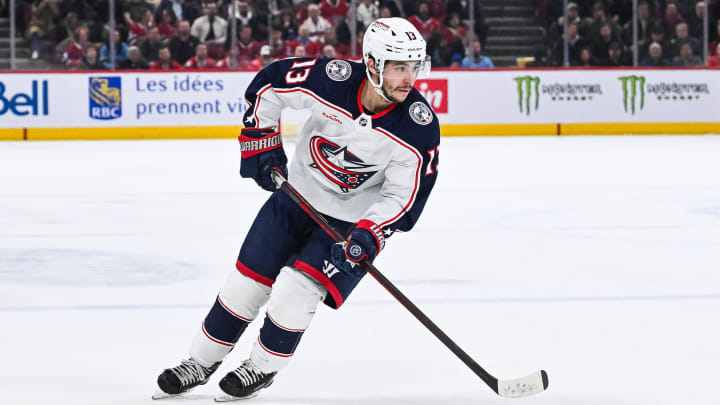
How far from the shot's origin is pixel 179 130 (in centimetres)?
1182

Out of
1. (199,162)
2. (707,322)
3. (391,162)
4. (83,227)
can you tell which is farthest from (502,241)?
(199,162)

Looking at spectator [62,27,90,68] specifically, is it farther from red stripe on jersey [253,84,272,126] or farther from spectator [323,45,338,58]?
red stripe on jersey [253,84,272,126]

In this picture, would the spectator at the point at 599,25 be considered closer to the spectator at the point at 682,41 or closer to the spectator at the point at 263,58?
the spectator at the point at 682,41

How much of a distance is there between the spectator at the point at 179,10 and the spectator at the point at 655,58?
5.07 metres

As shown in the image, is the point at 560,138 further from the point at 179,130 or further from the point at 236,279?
the point at 236,279

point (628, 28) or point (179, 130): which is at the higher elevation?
point (628, 28)

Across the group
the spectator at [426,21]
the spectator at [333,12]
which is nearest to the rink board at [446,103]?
the spectator at [426,21]

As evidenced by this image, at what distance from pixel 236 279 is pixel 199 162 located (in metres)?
6.50

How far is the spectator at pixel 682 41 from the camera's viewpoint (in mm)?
12484

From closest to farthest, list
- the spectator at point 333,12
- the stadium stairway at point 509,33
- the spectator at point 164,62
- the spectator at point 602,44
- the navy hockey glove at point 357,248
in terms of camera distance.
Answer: the navy hockey glove at point 357,248 → the spectator at point 164,62 → the spectator at point 333,12 → the spectator at point 602,44 → the stadium stairway at point 509,33

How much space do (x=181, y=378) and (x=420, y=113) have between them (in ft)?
2.97

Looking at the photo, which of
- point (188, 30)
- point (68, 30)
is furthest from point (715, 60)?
point (68, 30)

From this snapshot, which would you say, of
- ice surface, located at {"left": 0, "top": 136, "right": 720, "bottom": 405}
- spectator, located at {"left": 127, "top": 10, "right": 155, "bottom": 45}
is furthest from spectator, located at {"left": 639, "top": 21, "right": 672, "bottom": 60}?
spectator, located at {"left": 127, "top": 10, "right": 155, "bottom": 45}

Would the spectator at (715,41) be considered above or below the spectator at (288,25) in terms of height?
below
